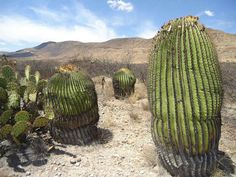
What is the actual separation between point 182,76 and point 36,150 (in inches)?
97.1

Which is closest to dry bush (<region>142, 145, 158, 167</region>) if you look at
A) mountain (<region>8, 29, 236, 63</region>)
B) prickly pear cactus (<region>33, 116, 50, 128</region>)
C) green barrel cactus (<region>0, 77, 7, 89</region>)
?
prickly pear cactus (<region>33, 116, 50, 128</region>)

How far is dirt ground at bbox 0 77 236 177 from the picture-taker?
14.4 ft

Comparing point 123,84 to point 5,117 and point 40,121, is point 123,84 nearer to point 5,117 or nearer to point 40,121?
point 40,121

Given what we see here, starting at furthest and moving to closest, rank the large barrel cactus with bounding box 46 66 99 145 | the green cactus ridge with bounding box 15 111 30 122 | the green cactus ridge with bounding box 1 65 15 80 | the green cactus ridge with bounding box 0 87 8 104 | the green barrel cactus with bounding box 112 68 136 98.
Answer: the green barrel cactus with bounding box 112 68 136 98, the green cactus ridge with bounding box 1 65 15 80, the green cactus ridge with bounding box 0 87 8 104, the large barrel cactus with bounding box 46 66 99 145, the green cactus ridge with bounding box 15 111 30 122

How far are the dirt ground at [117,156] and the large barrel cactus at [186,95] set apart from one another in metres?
0.37

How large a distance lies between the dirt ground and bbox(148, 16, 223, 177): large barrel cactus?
0.37 meters

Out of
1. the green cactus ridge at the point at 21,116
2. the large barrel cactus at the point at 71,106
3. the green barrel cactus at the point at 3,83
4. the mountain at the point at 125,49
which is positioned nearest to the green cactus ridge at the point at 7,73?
the green barrel cactus at the point at 3,83

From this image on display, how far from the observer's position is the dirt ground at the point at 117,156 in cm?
440

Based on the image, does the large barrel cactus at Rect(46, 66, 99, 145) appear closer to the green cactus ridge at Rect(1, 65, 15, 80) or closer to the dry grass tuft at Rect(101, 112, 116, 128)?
the dry grass tuft at Rect(101, 112, 116, 128)

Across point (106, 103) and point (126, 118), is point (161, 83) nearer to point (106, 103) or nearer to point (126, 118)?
point (126, 118)

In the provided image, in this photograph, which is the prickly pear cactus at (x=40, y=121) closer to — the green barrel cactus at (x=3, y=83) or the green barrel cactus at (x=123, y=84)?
the green barrel cactus at (x=3, y=83)

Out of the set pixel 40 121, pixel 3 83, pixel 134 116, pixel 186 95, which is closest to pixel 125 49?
pixel 134 116

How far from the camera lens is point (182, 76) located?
3785 mm

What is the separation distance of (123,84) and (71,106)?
447 cm
